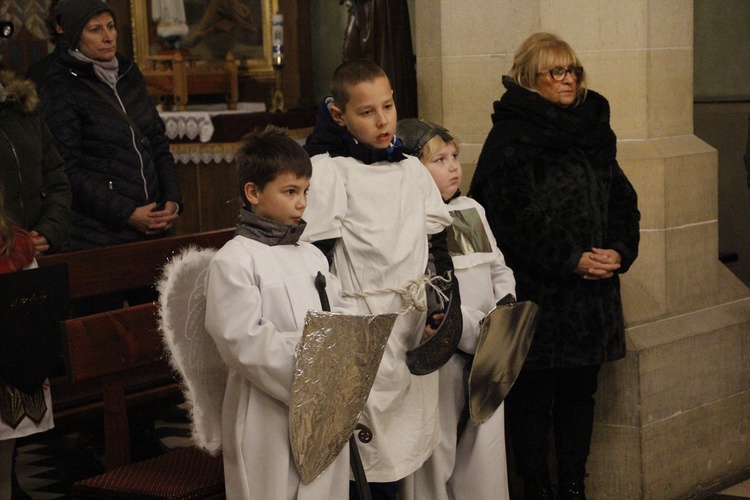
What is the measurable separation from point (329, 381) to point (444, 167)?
1.10 m

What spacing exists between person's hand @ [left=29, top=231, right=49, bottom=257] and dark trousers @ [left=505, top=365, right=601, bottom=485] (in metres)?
1.90

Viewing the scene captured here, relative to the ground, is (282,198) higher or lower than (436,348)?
higher

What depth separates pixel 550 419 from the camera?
4305 mm

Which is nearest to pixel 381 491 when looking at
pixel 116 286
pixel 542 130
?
pixel 542 130

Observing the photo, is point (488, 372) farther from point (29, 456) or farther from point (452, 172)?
point (29, 456)

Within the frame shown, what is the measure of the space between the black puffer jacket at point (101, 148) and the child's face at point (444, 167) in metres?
1.71

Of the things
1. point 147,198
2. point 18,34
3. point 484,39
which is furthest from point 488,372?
point 18,34

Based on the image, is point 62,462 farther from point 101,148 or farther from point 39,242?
point 101,148

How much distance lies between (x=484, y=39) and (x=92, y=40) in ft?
5.45

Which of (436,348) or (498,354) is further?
(498,354)

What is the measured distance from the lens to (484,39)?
4.70 m

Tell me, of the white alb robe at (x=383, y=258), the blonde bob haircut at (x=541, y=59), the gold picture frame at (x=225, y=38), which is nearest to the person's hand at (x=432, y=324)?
the white alb robe at (x=383, y=258)

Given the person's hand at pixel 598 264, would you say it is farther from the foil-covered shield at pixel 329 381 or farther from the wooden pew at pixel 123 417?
the wooden pew at pixel 123 417

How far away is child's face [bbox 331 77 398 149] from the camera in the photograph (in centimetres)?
341
